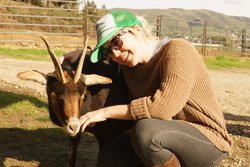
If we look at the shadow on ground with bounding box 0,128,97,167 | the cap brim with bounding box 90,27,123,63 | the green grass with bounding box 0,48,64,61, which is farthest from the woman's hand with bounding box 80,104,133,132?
the green grass with bounding box 0,48,64,61

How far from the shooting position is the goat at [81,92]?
392 cm

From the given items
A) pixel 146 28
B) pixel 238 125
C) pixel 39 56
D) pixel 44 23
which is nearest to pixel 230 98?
pixel 238 125

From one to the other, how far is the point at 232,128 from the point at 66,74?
13.2 feet

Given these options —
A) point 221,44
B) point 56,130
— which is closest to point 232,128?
point 56,130

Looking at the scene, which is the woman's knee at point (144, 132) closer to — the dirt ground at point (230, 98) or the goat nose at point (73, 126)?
the goat nose at point (73, 126)

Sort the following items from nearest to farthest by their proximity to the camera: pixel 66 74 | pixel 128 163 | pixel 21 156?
pixel 128 163
pixel 66 74
pixel 21 156

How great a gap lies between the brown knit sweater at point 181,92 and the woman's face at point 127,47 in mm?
161

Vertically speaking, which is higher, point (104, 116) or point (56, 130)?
point (104, 116)

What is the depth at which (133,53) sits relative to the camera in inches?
139

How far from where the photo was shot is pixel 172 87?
126 inches

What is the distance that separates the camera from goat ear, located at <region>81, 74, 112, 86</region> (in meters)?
4.34

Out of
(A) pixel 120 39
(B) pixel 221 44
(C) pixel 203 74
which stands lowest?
(B) pixel 221 44

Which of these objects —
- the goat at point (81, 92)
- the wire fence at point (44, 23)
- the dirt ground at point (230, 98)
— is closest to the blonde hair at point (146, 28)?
the goat at point (81, 92)

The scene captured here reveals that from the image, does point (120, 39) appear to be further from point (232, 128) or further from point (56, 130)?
point (232, 128)
